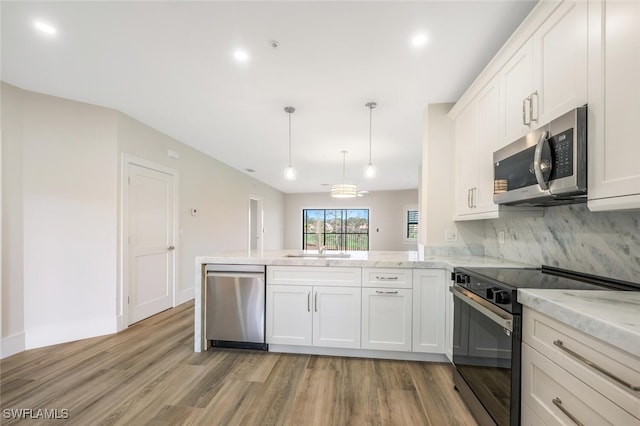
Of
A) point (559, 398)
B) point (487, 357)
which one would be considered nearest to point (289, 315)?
point (487, 357)

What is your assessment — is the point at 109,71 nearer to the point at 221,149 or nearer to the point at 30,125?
the point at 30,125

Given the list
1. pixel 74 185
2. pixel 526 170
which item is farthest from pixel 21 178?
pixel 526 170

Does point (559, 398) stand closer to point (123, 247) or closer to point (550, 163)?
point (550, 163)

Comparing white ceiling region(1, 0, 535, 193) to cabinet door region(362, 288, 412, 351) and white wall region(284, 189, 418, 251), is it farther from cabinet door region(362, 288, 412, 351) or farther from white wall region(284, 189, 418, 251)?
white wall region(284, 189, 418, 251)

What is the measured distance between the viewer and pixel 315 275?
2473 mm

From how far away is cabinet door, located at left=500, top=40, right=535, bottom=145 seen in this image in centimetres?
158

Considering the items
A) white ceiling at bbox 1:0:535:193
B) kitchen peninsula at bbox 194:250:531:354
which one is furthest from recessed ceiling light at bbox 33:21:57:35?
kitchen peninsula at bbox 194:250:531:354

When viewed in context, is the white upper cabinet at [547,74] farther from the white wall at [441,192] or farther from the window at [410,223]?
the window at [410,223]

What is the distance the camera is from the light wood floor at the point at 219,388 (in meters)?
1.70

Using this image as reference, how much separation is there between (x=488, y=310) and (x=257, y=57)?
2355 millimetres

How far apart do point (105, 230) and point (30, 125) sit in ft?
3.99

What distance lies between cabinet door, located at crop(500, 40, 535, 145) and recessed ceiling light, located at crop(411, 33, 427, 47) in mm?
579

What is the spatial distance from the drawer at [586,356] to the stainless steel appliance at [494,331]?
0.34 feet

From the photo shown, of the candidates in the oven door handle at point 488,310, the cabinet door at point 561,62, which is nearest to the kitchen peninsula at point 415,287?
the oven door handle at point 488,310
